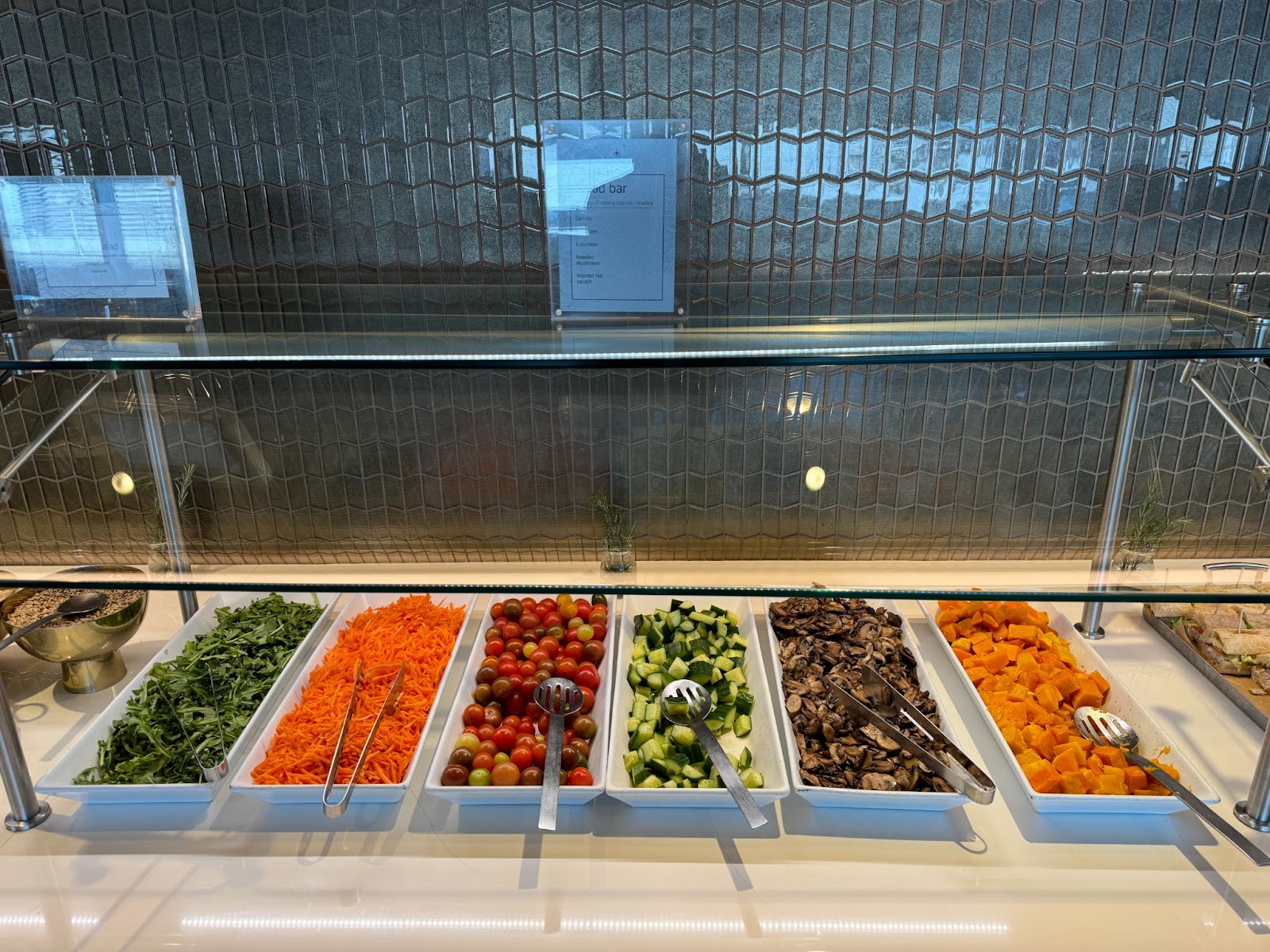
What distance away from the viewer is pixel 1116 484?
1257mm

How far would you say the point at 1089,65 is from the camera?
1504mm

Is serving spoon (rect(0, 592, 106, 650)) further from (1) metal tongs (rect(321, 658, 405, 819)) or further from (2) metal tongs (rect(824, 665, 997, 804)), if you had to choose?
(2) metal tongs (rect(824, 665, 997, 804))

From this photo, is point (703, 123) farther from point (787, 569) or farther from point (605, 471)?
point (787, 569)

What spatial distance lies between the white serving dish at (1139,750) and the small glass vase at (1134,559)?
28 centimetres

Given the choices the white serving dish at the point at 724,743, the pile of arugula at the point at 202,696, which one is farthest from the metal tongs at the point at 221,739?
the white serving dish at the point at 724,743

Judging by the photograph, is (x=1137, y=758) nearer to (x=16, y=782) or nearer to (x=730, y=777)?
(x=730, y=777)

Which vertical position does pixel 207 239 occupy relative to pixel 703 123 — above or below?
below

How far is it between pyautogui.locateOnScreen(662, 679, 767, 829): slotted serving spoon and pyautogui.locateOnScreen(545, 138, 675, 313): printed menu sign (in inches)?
22.5

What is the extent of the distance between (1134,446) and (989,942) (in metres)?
0.74

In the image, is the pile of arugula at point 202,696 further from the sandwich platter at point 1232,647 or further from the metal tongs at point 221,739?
the sandwich platter at point 1232,647

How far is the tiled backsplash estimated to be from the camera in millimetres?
1333

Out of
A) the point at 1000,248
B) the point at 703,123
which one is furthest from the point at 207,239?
the point at 1000,248

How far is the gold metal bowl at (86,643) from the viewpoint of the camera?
4.37ft

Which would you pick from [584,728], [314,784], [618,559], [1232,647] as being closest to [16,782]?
[314,784]
